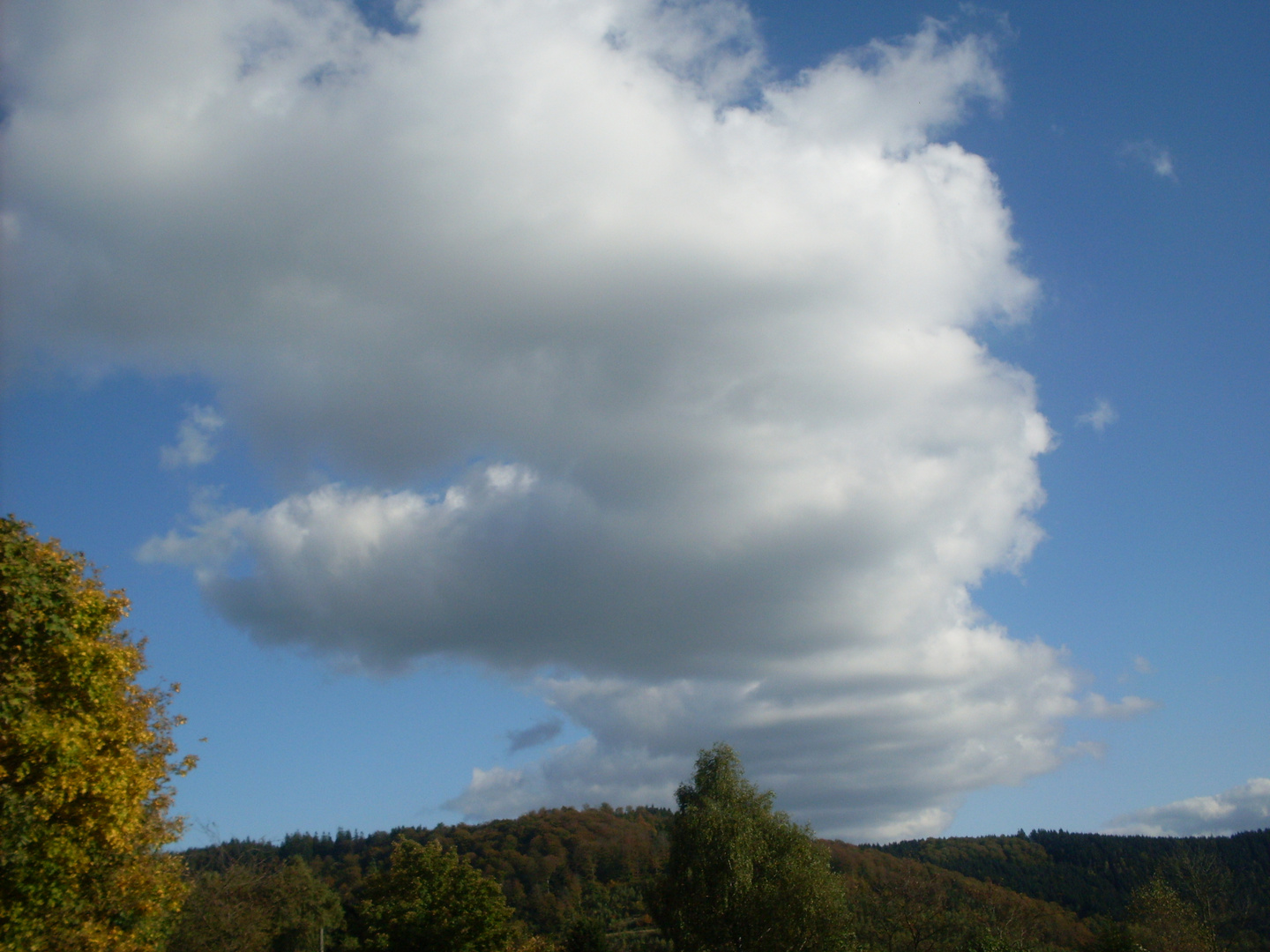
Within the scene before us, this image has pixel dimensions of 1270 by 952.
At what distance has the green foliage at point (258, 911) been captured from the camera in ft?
172

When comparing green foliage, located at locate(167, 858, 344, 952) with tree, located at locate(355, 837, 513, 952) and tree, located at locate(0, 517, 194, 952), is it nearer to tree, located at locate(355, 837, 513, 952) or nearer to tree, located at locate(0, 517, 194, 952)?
tree, located at locate(355, 837, 513, 952)

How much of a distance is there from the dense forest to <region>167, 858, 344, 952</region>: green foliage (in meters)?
2.13

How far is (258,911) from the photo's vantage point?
57.2 m

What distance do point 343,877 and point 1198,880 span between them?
126334 mm

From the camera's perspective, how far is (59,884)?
20.8 m

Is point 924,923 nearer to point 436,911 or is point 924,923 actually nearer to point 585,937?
point 585,937

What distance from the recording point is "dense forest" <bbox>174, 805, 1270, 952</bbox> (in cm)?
6738

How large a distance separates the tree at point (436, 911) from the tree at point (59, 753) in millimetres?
41599

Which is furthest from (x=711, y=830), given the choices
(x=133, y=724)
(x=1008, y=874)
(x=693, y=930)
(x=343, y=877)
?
(x=1008, y=874)

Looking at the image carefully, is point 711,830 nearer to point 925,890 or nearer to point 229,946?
point 229,946

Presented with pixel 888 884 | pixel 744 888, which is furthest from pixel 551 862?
pixel 744 888

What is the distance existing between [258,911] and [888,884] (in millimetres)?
54246

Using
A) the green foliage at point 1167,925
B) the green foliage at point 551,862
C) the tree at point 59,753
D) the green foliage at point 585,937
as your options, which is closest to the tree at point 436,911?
the green foliage at point 585,937

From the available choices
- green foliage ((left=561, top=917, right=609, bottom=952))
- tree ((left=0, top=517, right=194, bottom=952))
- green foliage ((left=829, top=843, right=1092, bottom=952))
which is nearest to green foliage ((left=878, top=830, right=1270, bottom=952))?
green foliage ((left=829, top=843, right=1092, bottom=952))
